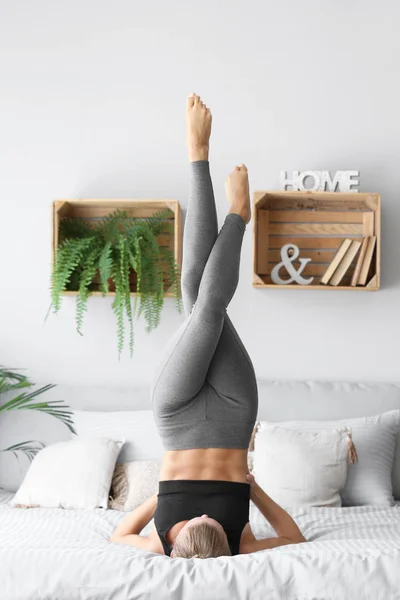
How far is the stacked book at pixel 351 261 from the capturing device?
3.39m

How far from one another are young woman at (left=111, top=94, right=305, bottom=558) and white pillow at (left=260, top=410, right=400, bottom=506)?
29.8 inches

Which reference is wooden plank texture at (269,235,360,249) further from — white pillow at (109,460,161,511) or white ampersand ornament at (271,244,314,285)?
white pillow at (109,460,161,511)

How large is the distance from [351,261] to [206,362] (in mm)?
1318

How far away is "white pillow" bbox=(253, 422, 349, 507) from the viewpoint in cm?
294

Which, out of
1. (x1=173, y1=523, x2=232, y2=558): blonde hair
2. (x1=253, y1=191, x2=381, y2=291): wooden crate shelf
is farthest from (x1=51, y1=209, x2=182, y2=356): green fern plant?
(x1=173, y1=523, x2=232, y2=558): blonde hair

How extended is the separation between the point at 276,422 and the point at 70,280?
1142 mm

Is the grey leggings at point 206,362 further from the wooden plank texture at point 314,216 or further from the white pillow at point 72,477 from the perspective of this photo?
the wooden plank texture at point 314,216

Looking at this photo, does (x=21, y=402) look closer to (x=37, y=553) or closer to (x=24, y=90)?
(x=24, y=90)

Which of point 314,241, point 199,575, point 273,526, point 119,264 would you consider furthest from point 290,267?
point 199,575

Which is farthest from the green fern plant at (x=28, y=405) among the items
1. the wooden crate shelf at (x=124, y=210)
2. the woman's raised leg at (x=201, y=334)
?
the woman's raised leg at (x=201, y=334)

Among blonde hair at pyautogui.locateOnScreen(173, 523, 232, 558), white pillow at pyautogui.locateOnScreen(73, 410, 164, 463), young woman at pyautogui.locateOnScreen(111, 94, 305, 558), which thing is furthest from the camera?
white pillow at pyautogui.locateOnScreen(73, 410, 164, 463)

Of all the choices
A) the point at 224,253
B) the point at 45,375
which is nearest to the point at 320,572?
the point at 224,253

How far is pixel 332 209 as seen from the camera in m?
3.57

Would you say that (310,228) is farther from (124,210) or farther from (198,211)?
(198,211)
